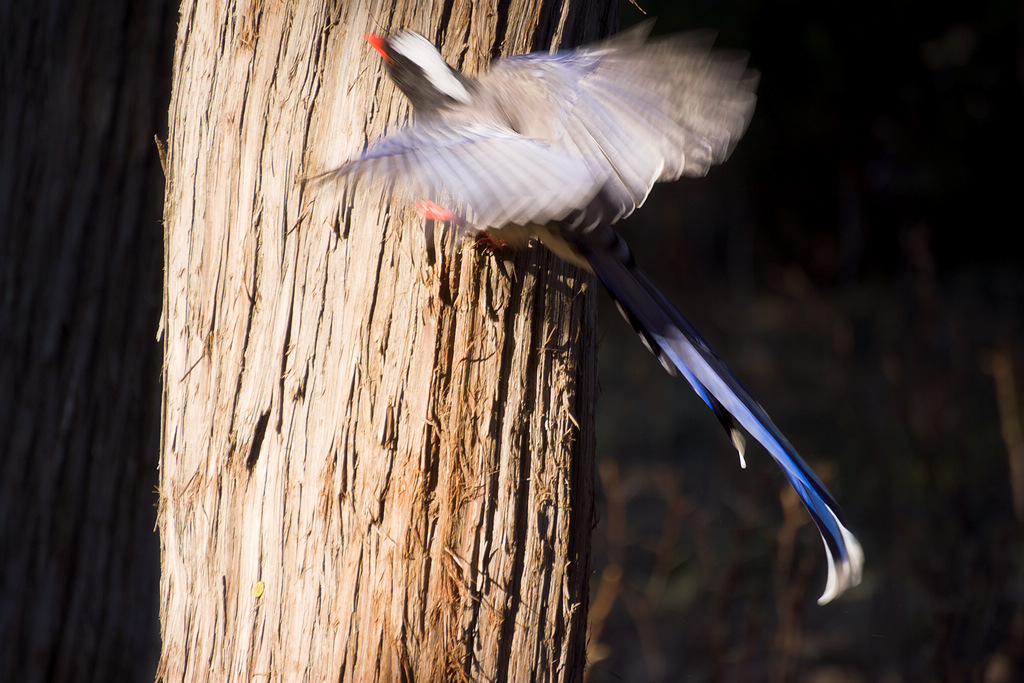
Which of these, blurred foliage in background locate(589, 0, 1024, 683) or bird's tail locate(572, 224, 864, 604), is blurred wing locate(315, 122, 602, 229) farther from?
blurred foliage in background locate(589, 0, 1024, 683)

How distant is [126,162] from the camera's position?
7.63ft

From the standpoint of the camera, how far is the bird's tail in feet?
4.59

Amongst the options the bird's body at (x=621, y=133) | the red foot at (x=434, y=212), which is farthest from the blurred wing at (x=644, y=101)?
the red foot at (x=434, y=212)

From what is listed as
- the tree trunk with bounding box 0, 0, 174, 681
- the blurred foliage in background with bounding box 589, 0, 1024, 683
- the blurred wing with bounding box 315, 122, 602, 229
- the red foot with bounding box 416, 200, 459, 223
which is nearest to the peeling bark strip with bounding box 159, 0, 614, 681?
the red foot with bounding box 416, 200, 459, 223

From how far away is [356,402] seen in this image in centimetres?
138

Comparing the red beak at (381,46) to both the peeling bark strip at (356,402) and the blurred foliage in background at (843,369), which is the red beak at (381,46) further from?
the blurred foliage in background at (843,369)

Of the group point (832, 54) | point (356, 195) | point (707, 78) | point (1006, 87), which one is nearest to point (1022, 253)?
point (1006, 87)

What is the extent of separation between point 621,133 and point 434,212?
1.18 feet

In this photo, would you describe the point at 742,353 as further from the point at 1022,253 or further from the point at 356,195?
the point at 356,195

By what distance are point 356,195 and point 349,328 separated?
0.77 ft

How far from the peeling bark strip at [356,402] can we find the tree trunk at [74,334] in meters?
0.96

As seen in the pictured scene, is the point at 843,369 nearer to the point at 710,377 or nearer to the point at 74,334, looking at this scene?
the point at 710,377

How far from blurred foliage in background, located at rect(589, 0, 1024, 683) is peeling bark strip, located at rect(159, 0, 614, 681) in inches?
56.7

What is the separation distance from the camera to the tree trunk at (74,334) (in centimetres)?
224
